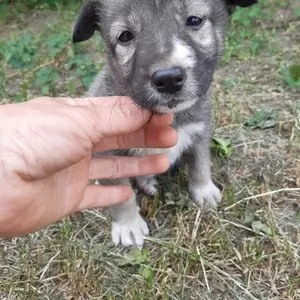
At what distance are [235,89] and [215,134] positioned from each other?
0.65m

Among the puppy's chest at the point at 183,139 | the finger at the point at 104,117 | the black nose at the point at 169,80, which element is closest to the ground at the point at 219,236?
the puppy's chest at the point at 183,139

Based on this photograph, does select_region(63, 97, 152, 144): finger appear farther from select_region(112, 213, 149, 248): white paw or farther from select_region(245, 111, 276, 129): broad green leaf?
select_region(245, 111, 276, 129): broad green leaf

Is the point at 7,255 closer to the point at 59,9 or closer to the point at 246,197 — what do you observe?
the point at 246,197

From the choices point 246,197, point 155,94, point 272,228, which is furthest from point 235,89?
point 155,94

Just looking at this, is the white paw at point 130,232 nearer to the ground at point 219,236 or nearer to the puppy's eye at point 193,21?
the ground at point 219,236

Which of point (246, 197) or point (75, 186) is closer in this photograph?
point (75, 186)

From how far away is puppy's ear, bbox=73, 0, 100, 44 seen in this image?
10.3 ft

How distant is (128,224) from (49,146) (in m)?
1.03

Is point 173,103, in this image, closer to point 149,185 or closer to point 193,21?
point 193,21

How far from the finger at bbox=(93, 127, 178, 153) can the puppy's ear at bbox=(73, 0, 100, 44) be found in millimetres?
616

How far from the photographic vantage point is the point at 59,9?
6.44 m

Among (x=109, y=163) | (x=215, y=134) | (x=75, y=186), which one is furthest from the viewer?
(x=215, y=134)

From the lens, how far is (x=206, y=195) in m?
3.45

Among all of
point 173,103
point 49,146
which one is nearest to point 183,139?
point 173,103
